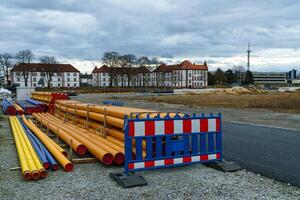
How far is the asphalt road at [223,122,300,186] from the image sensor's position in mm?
6375

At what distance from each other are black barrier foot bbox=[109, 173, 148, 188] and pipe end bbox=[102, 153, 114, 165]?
2.56ft

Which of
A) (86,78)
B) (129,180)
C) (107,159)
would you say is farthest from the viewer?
(86,78)

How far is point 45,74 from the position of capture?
114 m

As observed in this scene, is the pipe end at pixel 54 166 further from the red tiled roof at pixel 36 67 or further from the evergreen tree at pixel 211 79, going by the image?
the evergreen tree at pixel 211 79

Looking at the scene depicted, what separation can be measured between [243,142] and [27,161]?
236 inches

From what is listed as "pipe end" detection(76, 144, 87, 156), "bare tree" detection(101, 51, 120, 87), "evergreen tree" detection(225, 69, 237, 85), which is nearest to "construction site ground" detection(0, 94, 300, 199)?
"pipe end" detection(76, 144, 87, 156)

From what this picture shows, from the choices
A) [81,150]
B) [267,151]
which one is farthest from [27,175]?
[267,151]

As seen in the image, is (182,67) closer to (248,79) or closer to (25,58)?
(248,79)

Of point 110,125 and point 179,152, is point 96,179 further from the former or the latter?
point 110,125

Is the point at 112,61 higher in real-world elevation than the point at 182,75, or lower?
higher

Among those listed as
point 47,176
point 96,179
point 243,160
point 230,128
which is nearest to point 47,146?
point 47,176

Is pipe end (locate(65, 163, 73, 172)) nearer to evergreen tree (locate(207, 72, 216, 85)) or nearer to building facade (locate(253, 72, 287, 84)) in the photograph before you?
evergreen tree (locate(207, 72, 216, 85))

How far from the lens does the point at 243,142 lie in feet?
31.9

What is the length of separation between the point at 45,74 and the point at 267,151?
113m
